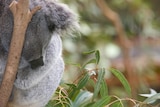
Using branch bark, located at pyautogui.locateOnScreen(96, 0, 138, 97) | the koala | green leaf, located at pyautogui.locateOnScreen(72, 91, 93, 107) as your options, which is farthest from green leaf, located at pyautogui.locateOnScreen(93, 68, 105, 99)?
branch bark, located at pyautogui.locateOnScreen(96, 0, 138, 97)

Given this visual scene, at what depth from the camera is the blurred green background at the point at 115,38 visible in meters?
4.01

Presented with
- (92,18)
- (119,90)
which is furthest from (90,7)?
(119,90)

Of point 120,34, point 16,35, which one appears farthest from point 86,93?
point 120,34

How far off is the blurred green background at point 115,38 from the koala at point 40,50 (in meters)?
1.70

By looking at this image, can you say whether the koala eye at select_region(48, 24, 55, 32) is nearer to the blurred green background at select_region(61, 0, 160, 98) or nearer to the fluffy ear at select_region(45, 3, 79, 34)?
the fluffy ear at select_region(45, 3, 79, 34)

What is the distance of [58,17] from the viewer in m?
1.76

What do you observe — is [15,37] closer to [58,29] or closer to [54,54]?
[58,29]

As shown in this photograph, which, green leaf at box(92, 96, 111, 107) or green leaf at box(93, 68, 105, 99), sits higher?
green leaf at box(93, 68, 105, 99)

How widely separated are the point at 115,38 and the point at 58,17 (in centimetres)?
303

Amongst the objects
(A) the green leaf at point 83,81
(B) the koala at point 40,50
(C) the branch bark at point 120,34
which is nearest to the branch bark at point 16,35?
(B) the koala at point 40,50

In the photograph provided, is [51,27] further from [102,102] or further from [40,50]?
[102,102]

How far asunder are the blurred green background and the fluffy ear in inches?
73.5

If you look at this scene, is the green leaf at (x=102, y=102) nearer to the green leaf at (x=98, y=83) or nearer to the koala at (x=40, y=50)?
the green leaf at (x=98, y=83)

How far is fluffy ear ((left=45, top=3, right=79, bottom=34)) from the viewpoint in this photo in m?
1.76
